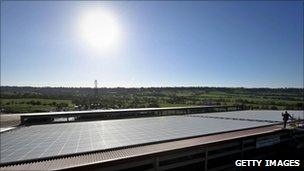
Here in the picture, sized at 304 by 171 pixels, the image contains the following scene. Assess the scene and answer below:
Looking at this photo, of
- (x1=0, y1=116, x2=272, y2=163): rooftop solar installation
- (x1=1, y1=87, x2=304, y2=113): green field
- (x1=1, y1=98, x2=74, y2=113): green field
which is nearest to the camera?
(x1=0, y1=116, x2=272, y2=163): rooftop solar installation

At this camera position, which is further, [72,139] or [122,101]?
[122,101]

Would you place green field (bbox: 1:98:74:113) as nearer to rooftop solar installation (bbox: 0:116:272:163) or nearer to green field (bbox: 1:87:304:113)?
Result: green field (bbox: 1:87:304:113)

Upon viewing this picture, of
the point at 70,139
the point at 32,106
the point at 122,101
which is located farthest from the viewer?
the point at 122,101

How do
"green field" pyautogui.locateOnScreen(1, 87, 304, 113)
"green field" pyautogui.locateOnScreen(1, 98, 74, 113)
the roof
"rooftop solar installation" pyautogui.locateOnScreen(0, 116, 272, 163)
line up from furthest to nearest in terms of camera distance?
"green field" pyautogui.locateOnScreen(1, 87, 304, 113) → "green field" pyautogui.locateOnScreen(1, 98, 74, 113) → "rooftop solar installation" pyautogui.locateOnScreen(0, 116, 272, 163) → the roof

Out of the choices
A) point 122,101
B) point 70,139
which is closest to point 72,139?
point 70,139

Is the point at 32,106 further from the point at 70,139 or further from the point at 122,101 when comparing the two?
the point at 70,139

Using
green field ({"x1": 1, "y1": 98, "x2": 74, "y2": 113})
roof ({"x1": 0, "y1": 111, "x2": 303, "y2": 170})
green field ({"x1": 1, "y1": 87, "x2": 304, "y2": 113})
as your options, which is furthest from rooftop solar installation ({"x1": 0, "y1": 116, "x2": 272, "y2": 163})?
green field ({"x1": 1, "y1": 98, "x2": 74, "y2": 113})

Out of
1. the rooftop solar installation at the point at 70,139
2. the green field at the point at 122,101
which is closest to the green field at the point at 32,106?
the green field at the point at 122,101

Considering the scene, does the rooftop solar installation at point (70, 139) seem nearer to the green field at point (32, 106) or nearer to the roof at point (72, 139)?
the roof at point (72, 139)

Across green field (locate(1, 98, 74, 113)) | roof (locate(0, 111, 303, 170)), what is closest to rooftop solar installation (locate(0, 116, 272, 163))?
roof (locate(0, 111, 303, 170))

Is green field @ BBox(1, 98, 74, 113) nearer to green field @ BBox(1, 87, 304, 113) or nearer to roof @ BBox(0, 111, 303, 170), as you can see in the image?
green field @ BBox(1, 87, 304, 113)

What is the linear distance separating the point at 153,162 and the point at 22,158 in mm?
6789

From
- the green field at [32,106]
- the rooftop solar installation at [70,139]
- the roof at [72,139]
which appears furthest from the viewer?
the green field at [32,106]

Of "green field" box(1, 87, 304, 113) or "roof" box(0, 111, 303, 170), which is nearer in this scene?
"roof" box(0, 111, 303, 170)
